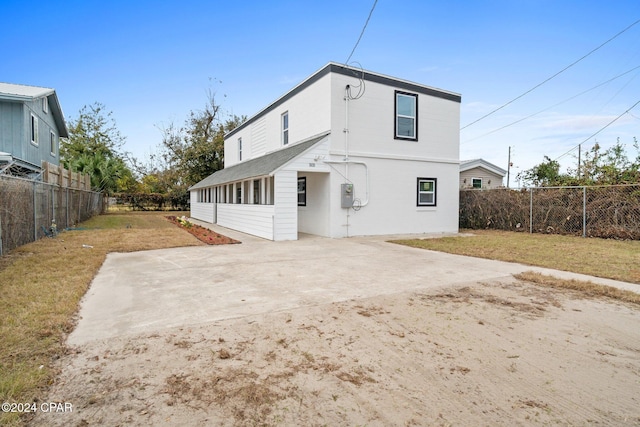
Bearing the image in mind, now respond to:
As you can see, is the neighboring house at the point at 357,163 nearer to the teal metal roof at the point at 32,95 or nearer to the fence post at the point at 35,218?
the fence post at the point at 35,218

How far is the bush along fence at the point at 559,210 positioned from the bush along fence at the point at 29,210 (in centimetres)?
1657

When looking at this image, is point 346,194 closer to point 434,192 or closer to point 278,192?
point 278,192

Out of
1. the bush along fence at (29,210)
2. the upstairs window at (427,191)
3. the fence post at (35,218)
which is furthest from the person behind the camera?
the upstairs window at (427,191)

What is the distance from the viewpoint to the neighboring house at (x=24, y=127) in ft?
47.4

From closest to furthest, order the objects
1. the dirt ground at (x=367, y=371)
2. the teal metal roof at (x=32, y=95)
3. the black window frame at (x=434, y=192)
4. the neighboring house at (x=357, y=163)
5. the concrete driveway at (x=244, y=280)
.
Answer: the dirt ground at (x=367, y=371) < the concrete driveway at (x=244, y=280) < the neighboring house at (x=357, y=163) < the black window frame at (x=434, y=192) < the teal metal roof at (x=32, y=95)

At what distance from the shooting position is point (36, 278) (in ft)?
17.9

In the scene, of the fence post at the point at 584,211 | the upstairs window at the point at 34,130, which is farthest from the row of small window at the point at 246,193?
the fence post at the point at 584,211

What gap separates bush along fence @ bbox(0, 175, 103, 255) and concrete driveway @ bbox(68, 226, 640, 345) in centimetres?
232

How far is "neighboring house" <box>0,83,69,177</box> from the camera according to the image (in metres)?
14.4

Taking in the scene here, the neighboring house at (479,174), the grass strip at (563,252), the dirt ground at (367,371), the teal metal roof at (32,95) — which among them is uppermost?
the teal metal roof at (32,95)

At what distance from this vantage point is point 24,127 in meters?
15.0

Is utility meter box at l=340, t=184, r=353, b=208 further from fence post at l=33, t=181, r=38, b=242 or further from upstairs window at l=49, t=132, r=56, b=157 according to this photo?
upstairs window at l=49, t=132, r=56, b=157

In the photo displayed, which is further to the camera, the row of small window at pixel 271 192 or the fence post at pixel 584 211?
the row of small window at pixel 271 192

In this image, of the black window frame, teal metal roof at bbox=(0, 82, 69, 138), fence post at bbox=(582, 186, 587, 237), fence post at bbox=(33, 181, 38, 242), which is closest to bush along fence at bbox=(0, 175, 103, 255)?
fence post at bbox=(33, 181, 38, 242)
